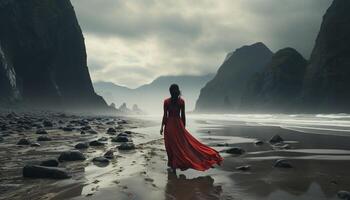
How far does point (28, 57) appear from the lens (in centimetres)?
6856

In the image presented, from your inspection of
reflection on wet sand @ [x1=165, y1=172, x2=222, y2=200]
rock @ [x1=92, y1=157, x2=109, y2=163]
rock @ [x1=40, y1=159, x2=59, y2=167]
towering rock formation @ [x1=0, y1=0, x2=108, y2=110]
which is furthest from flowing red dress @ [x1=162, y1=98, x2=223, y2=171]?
towering rock formation @ [x1=0, y1=0, x2=108, y2=110]

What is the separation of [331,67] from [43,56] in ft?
280

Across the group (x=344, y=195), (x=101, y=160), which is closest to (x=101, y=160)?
(x=101, y=160)

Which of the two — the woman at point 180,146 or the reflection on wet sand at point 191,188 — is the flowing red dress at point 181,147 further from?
the reflection on wet sand at point 191,188

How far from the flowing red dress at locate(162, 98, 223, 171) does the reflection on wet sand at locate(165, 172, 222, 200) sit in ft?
1.73

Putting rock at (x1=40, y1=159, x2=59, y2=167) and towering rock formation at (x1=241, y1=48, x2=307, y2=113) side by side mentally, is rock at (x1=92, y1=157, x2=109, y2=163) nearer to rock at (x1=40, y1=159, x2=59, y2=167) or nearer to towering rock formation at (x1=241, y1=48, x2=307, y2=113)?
rock at (x1=40, y1=159, x2=59, y2=167)

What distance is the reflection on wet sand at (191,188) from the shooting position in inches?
213

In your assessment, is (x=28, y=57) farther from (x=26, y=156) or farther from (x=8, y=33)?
(x=26, y=156)

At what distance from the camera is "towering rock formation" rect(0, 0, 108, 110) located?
61438 mm

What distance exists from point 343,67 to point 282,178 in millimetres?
107750

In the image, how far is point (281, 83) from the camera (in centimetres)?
15262

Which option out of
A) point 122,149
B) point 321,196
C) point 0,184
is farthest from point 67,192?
point 122,149

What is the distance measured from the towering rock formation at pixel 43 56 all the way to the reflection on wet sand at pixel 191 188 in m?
50.6

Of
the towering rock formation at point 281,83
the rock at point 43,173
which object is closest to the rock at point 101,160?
the rock at point 43,173
